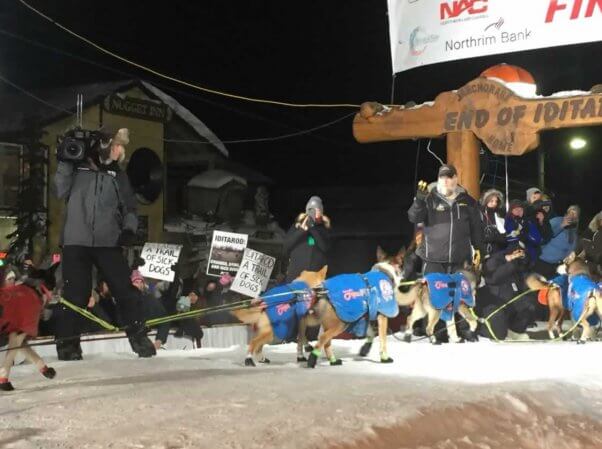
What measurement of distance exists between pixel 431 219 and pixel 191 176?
67.9ft

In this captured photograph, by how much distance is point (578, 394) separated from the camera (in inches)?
235

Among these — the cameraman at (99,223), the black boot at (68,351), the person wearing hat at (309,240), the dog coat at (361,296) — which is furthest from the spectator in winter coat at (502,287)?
the black boot at (68,351)

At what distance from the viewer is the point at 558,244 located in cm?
1185

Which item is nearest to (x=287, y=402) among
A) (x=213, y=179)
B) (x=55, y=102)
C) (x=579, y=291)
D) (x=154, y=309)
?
(x=154, y=309)

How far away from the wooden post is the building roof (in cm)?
1426

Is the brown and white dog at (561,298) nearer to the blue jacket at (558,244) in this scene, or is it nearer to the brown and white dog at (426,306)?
the blue jacket at (558,244)

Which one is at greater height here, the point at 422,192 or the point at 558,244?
the point at 422,192

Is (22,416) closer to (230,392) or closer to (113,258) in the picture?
(230,392)

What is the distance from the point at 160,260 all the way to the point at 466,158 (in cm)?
469

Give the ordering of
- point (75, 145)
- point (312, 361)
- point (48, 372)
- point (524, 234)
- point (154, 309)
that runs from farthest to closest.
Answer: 1. point (524, 234)
2. point (154, 309)
3. point (312, 361)
4. point (75, 145)
5. point (48, 372)

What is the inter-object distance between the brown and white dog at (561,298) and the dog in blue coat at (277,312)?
14.4 feet

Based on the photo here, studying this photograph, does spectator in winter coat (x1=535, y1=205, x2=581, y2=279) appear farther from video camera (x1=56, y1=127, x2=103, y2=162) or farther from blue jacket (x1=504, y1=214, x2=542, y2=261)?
video camera (x1=56, y1=127, x2=103, y2=162)

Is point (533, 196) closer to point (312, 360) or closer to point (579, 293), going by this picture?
point (579, 293)

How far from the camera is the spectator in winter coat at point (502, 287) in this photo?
10.3 meters
